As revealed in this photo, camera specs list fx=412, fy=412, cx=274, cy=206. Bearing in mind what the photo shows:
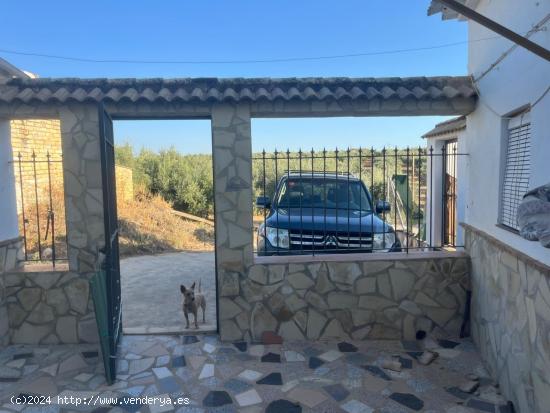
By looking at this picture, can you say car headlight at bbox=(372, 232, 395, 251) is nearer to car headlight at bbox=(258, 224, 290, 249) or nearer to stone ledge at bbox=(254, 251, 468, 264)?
stone ledge at bbox=(254, 251, 468, 264)

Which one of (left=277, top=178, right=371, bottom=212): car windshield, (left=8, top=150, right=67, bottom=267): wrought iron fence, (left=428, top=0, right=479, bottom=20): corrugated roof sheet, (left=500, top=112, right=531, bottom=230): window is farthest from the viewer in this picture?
(left=8, top=150, right=67, bottom=267): wrought iron fence

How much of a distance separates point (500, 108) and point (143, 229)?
10221 mm

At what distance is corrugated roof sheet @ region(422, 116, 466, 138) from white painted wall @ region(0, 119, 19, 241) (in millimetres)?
6361

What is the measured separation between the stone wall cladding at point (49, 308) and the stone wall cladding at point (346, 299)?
170cm

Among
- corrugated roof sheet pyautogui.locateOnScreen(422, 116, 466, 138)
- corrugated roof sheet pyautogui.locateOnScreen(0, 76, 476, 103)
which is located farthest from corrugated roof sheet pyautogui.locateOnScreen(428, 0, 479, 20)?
corrugated roof sheet pyautogui.locateOnScreen(422, 116, 466, 138)

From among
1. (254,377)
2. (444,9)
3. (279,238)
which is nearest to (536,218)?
(254,377)

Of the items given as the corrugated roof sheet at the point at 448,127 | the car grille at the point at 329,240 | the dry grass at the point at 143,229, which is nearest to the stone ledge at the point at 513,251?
Result: the car grille at the point at 329,240

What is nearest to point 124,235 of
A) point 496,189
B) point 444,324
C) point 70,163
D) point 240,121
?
point 70,163

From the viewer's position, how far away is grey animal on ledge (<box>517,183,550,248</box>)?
190 cm

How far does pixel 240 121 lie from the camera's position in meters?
4.92

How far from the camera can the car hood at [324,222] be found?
5527 mm

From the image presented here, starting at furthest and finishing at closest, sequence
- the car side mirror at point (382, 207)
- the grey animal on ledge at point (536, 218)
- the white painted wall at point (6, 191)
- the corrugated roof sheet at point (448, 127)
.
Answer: the corrugated roof sheet at point (448, 127) < the car side mirror at point (382, 207) < the white painted wall at point (6, 191) < the grey animal on ledge at point (536, 218)

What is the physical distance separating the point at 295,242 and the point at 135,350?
7.78 feet

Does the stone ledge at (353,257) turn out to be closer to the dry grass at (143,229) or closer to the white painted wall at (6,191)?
the white painted wall at (6,191)
